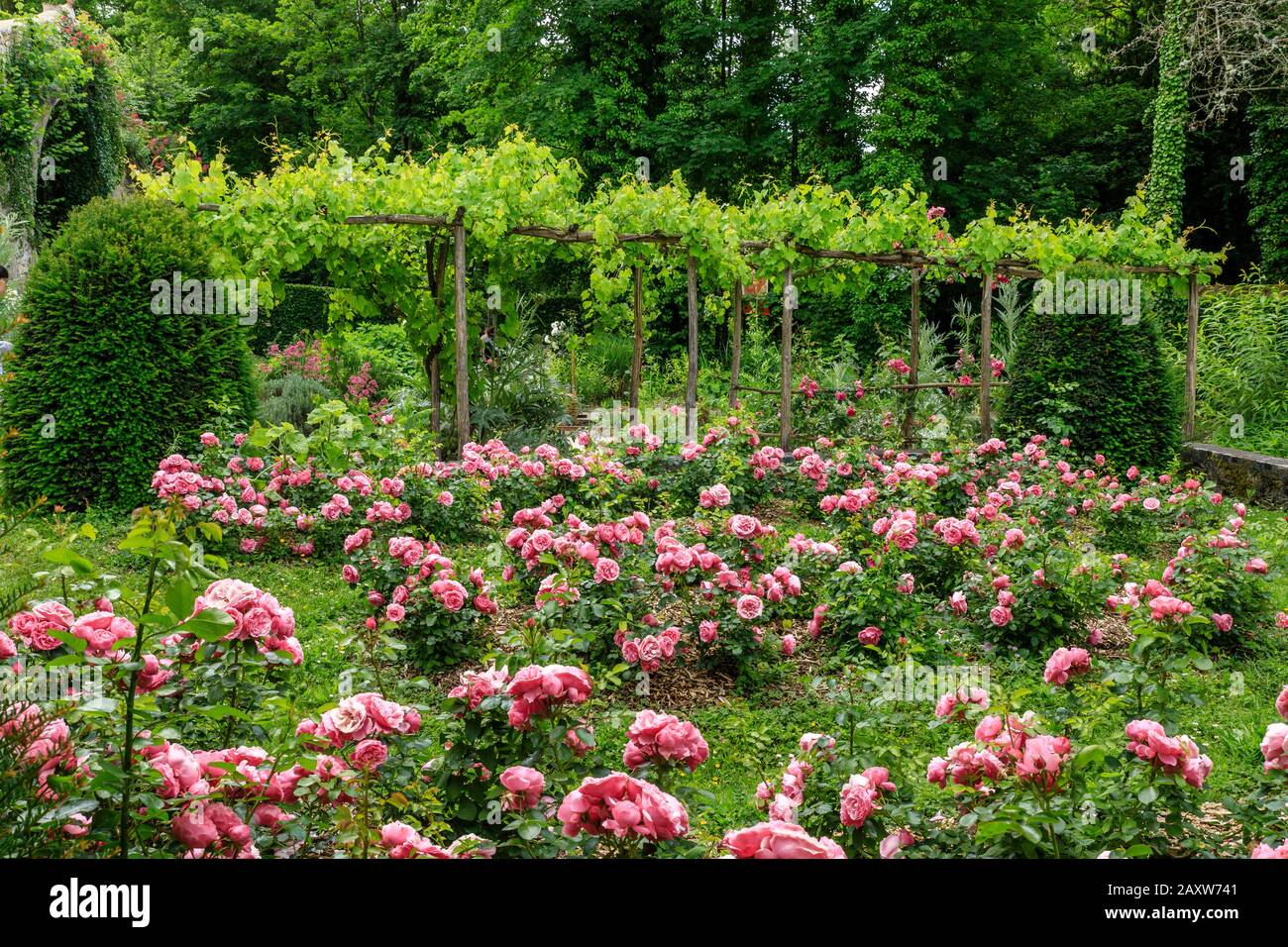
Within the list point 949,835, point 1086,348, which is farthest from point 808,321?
point 949,835

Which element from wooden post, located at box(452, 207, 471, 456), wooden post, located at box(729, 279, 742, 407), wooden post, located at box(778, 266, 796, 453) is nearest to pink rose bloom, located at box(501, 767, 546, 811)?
wooden post, located at box(452, 207, 471, 456)

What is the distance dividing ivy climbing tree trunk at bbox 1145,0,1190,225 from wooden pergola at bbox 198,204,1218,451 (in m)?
6.35

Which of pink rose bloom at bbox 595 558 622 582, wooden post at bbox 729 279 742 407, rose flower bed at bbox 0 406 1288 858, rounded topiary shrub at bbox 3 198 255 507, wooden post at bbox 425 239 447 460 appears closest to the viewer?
rose flower bed at bbox 0 406 1288 858

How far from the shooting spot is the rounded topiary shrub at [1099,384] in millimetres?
8906


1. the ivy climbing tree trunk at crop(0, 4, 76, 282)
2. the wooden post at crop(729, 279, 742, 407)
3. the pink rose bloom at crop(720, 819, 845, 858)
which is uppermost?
the ivy climbing tree trunk at crop(0, 4, 76, 282)

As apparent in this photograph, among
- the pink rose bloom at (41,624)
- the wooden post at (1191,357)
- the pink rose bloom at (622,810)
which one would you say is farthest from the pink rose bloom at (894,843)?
the wooden post at (1191,357)

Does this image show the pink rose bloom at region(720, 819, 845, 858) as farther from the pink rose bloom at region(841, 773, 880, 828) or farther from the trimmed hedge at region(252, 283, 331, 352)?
the trimmed hedge at region(252, 283, 331, 352)

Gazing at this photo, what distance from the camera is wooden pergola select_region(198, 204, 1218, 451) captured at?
27.6ft

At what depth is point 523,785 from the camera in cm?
187

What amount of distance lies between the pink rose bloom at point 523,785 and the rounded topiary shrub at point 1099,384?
770 cm

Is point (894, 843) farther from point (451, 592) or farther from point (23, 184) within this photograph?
point (23, 184)

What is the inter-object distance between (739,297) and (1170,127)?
9254 millimetres

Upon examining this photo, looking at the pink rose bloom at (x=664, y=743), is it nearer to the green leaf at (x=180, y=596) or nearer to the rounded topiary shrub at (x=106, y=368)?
the green leaf at (x=180, y=596)

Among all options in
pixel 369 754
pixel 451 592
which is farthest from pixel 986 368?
pixel 369 754
